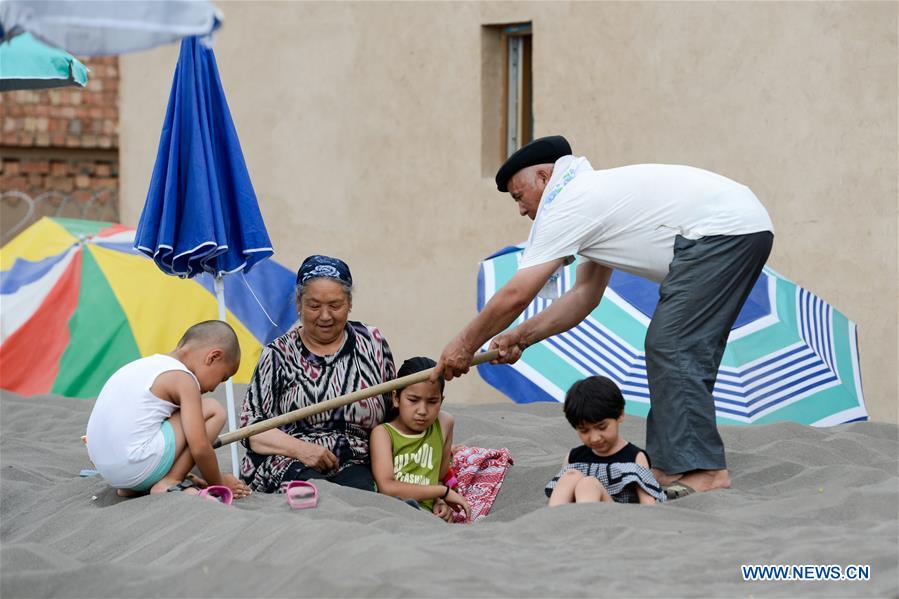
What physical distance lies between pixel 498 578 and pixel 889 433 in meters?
3.47

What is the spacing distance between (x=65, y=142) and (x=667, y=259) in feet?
33.1

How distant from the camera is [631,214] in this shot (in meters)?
5.05

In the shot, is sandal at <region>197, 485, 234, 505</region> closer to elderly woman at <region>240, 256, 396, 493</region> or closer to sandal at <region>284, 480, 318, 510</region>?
sandal at <region>284, 480, 318, 510</region>

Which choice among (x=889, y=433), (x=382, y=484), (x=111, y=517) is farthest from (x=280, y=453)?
(x=889, y=433)

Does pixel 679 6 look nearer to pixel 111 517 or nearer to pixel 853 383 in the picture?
pixel 853 383

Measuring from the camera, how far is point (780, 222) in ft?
28.3

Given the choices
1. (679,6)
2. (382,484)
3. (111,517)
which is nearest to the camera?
(111,517)

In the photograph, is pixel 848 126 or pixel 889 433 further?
pixel 848 126

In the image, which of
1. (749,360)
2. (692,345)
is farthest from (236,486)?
(749,360)

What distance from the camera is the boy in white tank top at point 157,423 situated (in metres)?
4.87

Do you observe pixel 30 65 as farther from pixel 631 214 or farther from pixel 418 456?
pixel 631 214

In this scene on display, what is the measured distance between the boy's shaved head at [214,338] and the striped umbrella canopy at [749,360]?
206cm

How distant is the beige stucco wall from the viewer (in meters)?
8.35

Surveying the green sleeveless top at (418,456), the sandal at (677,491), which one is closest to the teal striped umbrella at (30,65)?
the green sleeveless top at (418,456)
